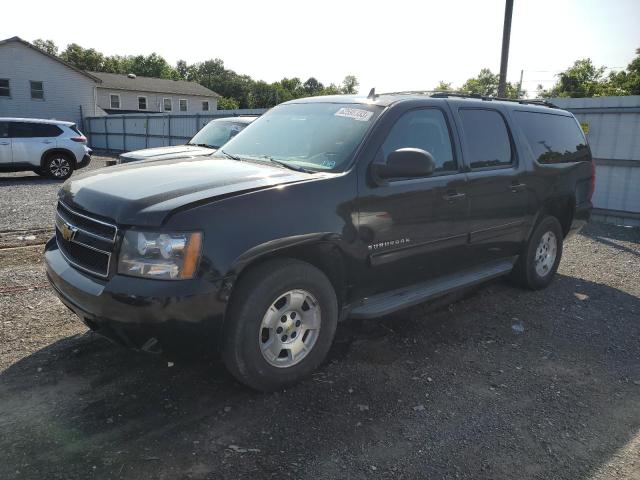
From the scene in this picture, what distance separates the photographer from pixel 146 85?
46875mm

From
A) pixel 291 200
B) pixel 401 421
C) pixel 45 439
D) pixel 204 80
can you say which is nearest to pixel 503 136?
pixel 291 200

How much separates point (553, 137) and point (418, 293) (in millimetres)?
2886

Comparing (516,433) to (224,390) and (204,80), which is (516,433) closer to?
(224,390)

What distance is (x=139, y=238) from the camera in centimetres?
284

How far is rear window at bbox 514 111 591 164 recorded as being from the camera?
17.5 ft

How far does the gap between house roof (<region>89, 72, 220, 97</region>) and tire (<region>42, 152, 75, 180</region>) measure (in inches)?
1190

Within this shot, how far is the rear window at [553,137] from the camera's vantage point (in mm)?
5336

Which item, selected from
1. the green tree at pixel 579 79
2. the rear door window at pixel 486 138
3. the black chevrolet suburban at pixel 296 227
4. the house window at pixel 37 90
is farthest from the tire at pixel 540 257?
the green tree at pixel 579 79

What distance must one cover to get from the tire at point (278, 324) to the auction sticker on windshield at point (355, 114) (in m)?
1.29

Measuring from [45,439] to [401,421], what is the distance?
6.66 feet

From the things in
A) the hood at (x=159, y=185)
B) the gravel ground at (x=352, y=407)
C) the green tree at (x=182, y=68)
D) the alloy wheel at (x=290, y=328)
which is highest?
the green tree at (x=182, y=68)

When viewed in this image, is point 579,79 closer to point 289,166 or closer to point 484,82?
point 484,82

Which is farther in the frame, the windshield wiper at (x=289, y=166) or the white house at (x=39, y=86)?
the white house at (x=39, y=86)

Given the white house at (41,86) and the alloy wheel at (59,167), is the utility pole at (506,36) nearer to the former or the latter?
the alloy wheel at (59,167)
